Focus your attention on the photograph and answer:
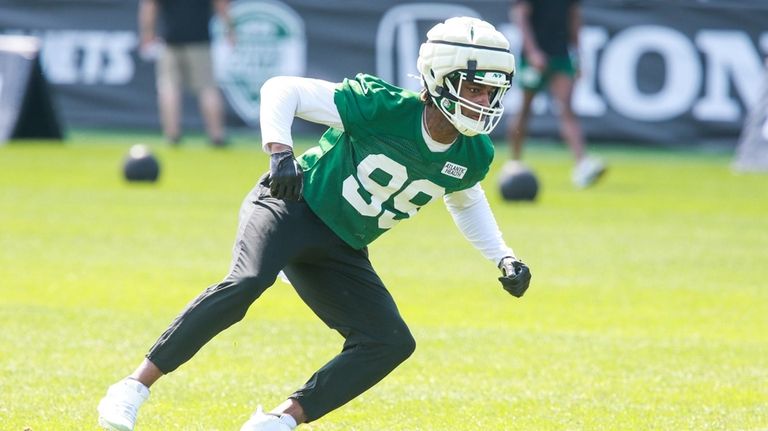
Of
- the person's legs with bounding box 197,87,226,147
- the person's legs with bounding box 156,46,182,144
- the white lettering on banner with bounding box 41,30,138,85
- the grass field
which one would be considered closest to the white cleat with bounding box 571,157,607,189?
the grass field

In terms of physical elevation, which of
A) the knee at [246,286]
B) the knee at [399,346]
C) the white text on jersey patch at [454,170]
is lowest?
the knee at [399,346]

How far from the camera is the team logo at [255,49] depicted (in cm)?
2070

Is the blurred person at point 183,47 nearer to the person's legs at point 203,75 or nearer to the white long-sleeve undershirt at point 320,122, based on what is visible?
the person's legs at point 203,75

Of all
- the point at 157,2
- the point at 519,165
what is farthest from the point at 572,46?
the point at 157,2

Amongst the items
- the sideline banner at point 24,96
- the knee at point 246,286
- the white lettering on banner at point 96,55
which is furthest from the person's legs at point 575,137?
the knee at point 246,286

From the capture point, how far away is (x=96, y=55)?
21.2 meters

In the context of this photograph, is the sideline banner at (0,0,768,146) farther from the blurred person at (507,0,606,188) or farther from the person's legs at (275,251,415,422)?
the person's legs at (275,251,415,422)

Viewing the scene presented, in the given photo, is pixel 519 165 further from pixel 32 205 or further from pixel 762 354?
pixel 762 354

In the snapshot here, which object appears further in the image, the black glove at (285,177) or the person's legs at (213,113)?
the person's legs at (213,113)

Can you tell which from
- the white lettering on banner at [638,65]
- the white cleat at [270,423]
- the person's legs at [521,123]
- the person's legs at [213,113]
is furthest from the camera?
the white lettering on banner at [638,65]

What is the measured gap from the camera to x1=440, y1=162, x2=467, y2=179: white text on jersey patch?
5688 mm

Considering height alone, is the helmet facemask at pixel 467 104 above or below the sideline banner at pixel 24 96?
above

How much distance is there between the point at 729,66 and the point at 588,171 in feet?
16.6

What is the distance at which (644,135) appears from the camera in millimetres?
20281
